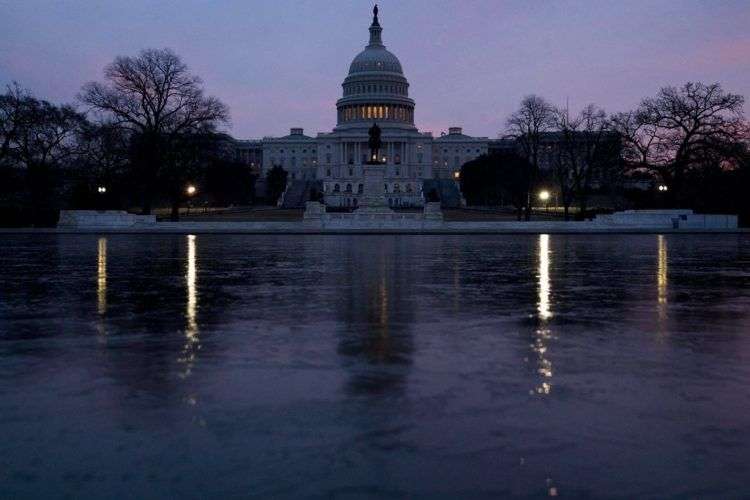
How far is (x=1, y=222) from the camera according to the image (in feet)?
187

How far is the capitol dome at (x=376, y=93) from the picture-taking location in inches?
6442

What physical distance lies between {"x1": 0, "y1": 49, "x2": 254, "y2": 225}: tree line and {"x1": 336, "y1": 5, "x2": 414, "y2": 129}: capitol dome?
103387 millimetres

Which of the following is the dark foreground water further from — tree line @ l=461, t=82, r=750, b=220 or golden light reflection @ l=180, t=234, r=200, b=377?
tree line @ l=461, t=82, r=750, b=220

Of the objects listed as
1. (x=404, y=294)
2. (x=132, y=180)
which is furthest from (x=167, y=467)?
(x=132, y=180)

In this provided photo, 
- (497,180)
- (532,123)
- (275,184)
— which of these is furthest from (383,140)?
(532,123)

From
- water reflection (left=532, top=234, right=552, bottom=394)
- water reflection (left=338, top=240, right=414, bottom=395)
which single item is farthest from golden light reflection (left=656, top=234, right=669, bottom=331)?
water reflection (left=338, top=240, right=414, bottom=395)

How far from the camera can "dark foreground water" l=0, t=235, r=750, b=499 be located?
4.56 m

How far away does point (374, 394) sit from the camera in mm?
6512

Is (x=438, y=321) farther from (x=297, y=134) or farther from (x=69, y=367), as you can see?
(x=297, y=134)

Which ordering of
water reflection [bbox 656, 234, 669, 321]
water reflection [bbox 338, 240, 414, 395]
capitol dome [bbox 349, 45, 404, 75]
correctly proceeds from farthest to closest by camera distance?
capitol dome [bbox 349, 45, 404, 75] < water reflection [bbox 656, 234, 669, 321] < water reflection [bbox 338, 240, 414, 395]

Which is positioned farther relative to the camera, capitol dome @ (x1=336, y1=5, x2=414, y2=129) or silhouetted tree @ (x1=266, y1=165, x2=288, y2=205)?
capitol dome @ (x1=336, y1=5, x2=414, y2=129)

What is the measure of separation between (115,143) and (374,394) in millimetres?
56808

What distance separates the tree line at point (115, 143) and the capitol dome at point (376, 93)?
103 m

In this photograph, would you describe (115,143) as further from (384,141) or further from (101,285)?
(384,141)
